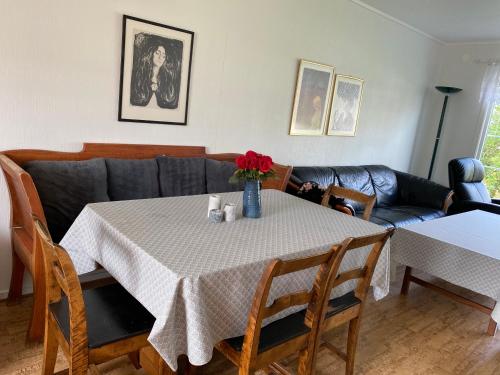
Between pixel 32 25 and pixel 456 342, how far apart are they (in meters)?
3.30

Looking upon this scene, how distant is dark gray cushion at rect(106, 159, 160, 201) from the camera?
2.58m

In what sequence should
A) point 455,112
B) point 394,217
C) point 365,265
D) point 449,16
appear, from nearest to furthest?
point 365,265, point 394,217, point 449,16, point 455,112

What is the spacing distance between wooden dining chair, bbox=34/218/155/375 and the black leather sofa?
2.21 meters

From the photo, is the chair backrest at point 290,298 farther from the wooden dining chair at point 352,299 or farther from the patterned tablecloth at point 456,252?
the patterned tablecloth at point 456,252

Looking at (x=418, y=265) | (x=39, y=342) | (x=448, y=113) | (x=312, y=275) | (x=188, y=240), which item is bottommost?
(x=39, y=342)

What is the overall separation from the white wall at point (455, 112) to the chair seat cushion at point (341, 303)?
4.48m

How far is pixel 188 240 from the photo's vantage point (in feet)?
5.25

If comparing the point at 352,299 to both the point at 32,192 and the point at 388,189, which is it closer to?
the point at 32,192

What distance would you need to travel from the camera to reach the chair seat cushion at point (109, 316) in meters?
1.39

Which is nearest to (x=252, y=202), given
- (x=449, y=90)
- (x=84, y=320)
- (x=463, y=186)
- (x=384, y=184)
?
(x=84, y=320)

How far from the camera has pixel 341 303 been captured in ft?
5.98

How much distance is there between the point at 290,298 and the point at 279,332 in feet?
0.74

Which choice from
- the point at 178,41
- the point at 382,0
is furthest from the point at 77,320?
the point at 382,0

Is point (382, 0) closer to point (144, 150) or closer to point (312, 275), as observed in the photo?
point (144, 150)
